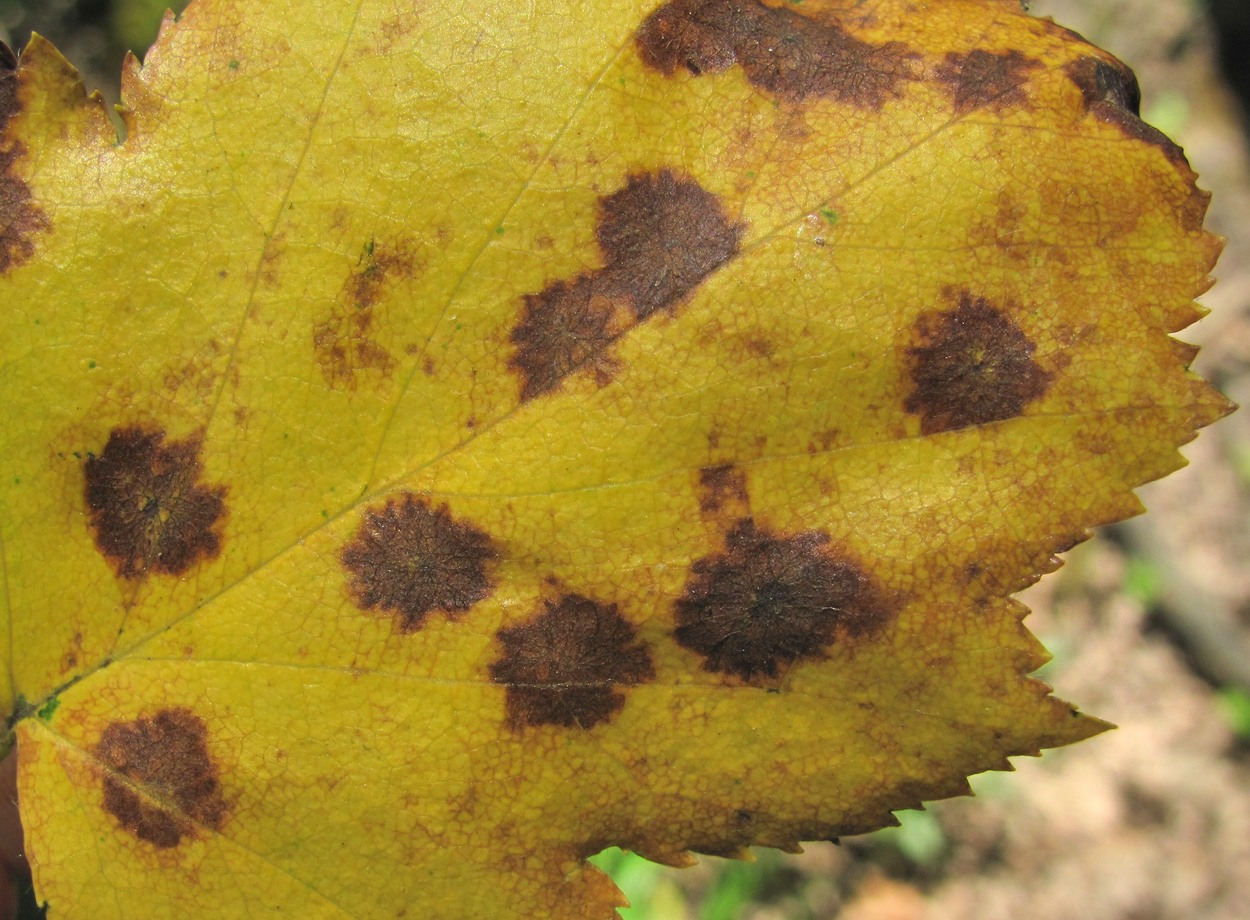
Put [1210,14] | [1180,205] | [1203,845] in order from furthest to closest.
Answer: [1210,14] < [1203,845] < [1180,205]

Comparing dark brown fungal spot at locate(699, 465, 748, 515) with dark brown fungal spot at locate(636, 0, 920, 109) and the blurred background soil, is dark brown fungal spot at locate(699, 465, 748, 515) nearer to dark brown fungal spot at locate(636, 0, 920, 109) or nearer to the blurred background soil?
dark brown fungal spot at locate(636, 0, 920, 109)

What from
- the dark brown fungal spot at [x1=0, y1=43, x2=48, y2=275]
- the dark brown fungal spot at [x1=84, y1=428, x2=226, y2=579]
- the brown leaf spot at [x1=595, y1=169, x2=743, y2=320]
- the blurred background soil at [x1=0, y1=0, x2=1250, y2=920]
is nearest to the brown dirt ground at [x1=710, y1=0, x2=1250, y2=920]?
the blurred background soil at [x1=0, y1=0, x2=1250, y2=920]

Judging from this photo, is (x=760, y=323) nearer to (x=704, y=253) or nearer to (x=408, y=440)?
(x=704, y=253)

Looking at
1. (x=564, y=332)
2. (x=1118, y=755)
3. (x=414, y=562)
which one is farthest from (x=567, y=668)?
(x=1118, y=755)

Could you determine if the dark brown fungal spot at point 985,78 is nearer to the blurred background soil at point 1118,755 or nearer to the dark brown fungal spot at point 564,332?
the dark brown fungal spot at point 564,332

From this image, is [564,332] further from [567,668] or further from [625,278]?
[567,668]

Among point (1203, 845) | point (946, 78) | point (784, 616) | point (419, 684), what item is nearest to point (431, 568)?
point (419, 684)
